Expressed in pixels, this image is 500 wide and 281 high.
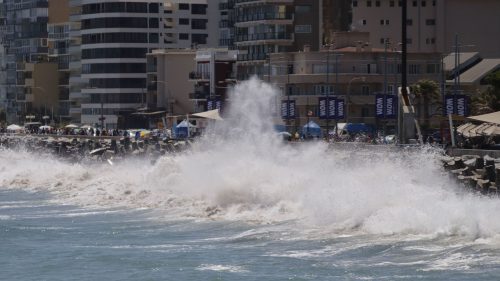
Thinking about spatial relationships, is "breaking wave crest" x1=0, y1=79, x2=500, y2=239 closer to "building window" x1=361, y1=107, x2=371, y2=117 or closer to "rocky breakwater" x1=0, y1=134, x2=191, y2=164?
"rocky breakwater" x1=0, y1=134, x2=191, y2=164

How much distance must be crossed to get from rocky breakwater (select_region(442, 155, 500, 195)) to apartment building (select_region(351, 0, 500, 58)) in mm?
61748

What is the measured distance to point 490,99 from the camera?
88188 mm

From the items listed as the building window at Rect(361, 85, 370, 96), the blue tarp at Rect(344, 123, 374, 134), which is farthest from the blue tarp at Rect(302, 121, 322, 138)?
the building window at Rect(361, 85, 370, 96)

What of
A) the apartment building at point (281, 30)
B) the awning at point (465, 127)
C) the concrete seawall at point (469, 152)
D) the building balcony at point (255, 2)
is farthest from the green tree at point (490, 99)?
the concrete seawall at point (469, 152)

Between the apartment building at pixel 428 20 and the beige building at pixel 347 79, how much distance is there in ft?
42.7

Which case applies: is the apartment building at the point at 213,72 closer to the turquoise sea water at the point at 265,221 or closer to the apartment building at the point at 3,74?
the apartment building at the point at 3,74

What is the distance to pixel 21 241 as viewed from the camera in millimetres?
40844

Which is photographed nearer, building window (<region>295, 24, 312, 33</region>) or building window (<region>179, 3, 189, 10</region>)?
building window (<region>295, 24, 312, 33</region>)

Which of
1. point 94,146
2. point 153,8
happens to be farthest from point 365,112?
point 153,8

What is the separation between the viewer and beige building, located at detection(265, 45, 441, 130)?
94938mm

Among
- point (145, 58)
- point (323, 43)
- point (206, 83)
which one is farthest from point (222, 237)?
point (145, 58)

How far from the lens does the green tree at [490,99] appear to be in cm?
8575

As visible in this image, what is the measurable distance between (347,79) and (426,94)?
6.44 m

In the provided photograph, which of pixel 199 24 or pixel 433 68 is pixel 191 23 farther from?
pixel 433 68
